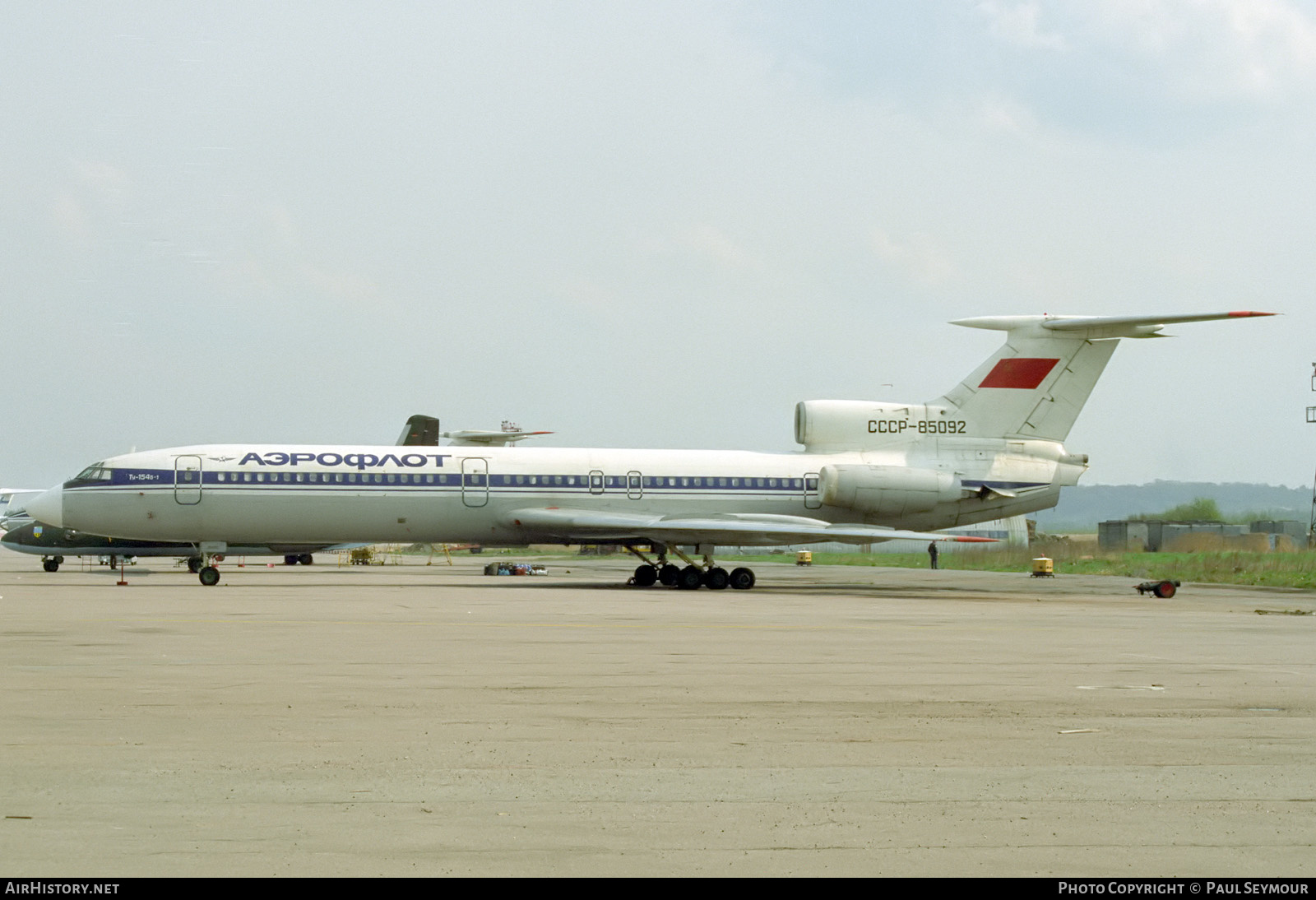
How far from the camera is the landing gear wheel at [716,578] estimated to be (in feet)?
116

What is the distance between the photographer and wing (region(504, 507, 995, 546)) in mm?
33906

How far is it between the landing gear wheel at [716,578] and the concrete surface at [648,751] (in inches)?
622

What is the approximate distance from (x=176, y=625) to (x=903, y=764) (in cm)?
1373

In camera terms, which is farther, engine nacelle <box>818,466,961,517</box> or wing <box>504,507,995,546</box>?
engine nacelle <box>818,466,961,517</box>

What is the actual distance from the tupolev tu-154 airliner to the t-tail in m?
0.04

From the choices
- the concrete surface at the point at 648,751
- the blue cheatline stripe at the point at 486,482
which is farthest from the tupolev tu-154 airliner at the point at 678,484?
the concrete surface at the point at 648,751

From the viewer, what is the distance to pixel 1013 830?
21.9ft

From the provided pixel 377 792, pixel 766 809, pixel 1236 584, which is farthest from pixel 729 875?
pixel 1236 584

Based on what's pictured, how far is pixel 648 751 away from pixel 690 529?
84.5 ft

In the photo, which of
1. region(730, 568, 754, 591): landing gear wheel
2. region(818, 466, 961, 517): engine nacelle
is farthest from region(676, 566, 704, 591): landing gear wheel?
region(818, 466, 961, 517): engine nacelle

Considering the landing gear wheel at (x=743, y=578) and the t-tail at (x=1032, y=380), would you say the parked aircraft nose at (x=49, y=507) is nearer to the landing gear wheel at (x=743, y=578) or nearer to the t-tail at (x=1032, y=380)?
the landing gear wheel at (x=743, y=578)

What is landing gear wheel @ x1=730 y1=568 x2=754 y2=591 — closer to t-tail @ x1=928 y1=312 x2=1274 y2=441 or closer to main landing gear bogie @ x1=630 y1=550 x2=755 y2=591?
main landing gear bogie @ x1=630 y1=550 x2=755 y2=591

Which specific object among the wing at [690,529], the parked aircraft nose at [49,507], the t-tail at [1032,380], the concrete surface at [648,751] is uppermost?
the t-tail at [1032,380]

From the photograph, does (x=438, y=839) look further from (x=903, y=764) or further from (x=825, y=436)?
(x=825, y=436)
